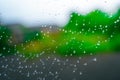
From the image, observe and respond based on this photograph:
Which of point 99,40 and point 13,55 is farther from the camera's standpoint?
point 99,40

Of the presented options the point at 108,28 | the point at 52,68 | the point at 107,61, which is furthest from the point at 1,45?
the point at 108,28

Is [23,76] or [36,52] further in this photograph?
[36,52]

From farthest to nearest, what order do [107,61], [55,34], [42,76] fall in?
1. [55,34]
2. [107,61]
3. [42,76]

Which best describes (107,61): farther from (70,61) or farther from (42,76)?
(42,76)

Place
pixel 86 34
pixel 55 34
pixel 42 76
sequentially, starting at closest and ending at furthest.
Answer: pixel 42 76 < pixel 55 34 < pixel 86 34

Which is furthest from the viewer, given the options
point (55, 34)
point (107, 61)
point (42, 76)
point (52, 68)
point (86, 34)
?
point (86, 34)

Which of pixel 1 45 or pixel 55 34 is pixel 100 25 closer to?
pixel 55 34

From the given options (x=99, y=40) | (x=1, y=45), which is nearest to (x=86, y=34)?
(x=99, y=40)

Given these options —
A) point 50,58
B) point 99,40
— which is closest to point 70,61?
point 50,58

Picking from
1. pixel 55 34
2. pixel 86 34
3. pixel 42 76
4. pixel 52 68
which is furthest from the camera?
pixel 86 34
